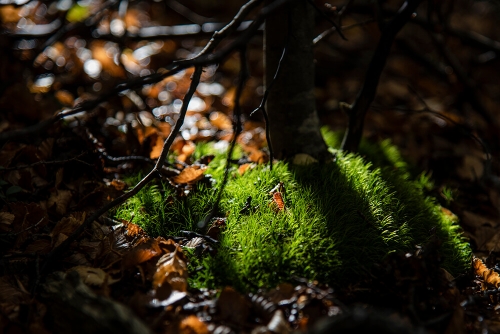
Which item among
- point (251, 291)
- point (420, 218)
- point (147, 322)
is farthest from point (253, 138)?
point (147, 322)

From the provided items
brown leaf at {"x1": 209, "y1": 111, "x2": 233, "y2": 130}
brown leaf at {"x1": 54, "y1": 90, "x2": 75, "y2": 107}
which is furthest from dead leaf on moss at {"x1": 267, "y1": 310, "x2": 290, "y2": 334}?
brown leaf at {"x1": 54, "y1": 90, "x2": 75, "y2": 107}

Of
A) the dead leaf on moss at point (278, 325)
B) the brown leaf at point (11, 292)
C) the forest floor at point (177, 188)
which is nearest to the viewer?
the dead leaf on moss at point (278, 325)

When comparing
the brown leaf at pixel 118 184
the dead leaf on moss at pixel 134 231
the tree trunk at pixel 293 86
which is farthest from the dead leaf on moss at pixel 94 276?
the tree trunk at pixel 293 86

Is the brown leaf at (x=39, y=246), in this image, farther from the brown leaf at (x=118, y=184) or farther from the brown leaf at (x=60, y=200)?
the brown leaf at (x=118, y=184)

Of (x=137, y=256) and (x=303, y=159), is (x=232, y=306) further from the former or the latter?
(x=303, y=159)

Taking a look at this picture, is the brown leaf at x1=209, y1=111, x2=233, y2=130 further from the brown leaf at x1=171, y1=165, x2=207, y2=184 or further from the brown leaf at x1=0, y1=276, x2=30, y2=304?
the brown leaf at x1=0, y1=276, x2=30, y2=304

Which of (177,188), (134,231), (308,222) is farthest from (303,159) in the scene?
(134,231)

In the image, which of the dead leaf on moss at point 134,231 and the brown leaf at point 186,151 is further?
the brown leaf at point 186,151
